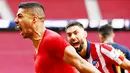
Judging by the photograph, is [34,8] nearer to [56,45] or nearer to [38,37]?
[38,37]

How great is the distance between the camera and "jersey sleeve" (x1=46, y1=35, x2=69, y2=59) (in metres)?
2.76

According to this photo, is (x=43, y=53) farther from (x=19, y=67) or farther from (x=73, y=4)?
(x=73, y=4)

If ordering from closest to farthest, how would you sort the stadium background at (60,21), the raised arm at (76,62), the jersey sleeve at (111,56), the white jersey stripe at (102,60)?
the raised arm at (76,62), the jersey sleeve at (111,56), the white jersey stripe at (102,60), the stadium background at (60,21)

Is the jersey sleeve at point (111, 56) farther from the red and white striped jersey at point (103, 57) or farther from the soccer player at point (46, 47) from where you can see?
the soccer player at point (46, 47)

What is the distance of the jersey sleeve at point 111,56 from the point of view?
3.76m

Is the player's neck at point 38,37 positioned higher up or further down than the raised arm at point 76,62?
higher up

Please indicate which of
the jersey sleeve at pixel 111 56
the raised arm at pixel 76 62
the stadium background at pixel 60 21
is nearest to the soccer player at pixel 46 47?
the raised arm at pixel 76 62

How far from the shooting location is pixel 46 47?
2.83m

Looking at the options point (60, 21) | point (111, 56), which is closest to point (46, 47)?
point (111, 56)

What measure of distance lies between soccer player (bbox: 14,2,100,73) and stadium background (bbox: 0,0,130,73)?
441 centimetres

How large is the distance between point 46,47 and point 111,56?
3.55 ft

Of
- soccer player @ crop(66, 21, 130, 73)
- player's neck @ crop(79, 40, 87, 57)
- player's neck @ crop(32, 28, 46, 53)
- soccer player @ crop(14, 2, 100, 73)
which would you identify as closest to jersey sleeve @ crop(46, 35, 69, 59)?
soccer player @ crop(14, 2, 100, 73)

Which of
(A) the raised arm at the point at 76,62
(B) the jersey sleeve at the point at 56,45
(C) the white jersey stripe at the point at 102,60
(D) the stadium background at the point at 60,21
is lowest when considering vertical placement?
(D) the stadium background at the point at 60,21

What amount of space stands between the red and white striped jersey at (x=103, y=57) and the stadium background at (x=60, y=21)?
136 inches
